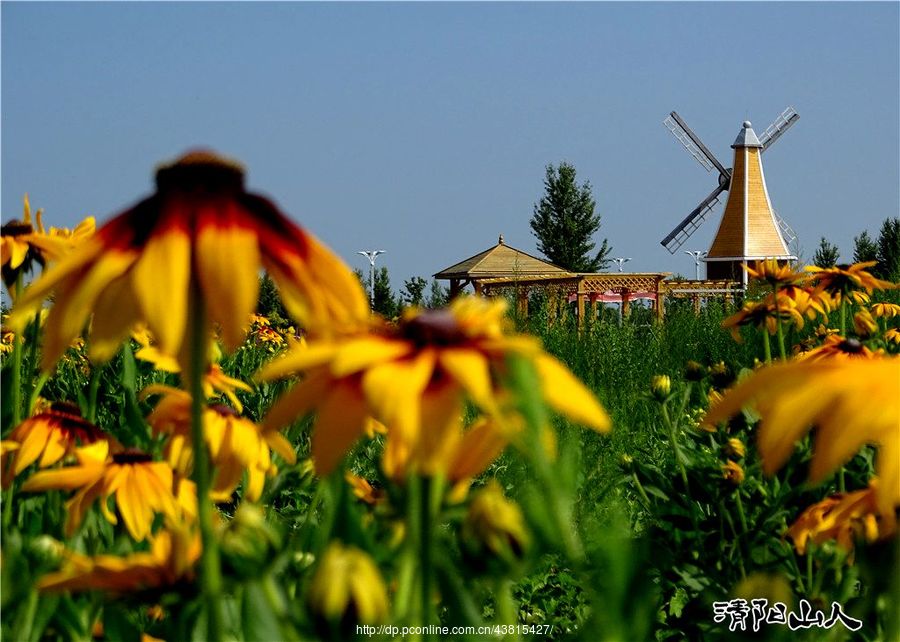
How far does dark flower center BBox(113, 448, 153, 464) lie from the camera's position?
117cm

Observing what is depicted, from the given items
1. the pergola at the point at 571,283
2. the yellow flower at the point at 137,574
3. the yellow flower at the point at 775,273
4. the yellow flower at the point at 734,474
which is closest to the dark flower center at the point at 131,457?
the yellow flower at the point at 137,574

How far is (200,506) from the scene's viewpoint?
1.70ft

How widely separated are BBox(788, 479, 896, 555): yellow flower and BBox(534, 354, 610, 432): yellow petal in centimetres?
31

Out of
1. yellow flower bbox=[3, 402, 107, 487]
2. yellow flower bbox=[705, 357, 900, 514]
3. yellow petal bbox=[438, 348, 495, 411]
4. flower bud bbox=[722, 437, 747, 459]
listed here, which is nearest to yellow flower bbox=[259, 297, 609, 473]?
yellow petal bbox=[438, 348, 495, 411]

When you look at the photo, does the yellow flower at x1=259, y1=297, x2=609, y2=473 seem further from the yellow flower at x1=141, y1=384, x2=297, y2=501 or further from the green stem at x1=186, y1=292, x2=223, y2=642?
the yellow flower at x1=141, y1=384, x2=297, y2=501

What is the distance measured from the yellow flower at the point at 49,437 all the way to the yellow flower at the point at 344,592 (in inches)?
35.6

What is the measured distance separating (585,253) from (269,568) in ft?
123

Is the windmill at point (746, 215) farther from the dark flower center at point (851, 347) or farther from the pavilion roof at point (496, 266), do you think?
the dark flower center at point (851, 347)

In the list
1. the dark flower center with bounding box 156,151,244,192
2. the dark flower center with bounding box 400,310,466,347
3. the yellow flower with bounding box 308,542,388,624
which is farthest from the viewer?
the dark flower center with bounding box 156,151,244,192

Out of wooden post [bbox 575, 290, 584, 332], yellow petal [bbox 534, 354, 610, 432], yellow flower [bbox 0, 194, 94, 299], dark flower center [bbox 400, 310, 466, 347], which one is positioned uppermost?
wooden post [bbox 575, 290, 584, 332]

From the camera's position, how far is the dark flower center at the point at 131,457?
3.84 ft

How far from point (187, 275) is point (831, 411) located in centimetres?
36

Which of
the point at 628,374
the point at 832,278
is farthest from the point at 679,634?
the point at 628,374

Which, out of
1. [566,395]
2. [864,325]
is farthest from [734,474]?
[566,395]
